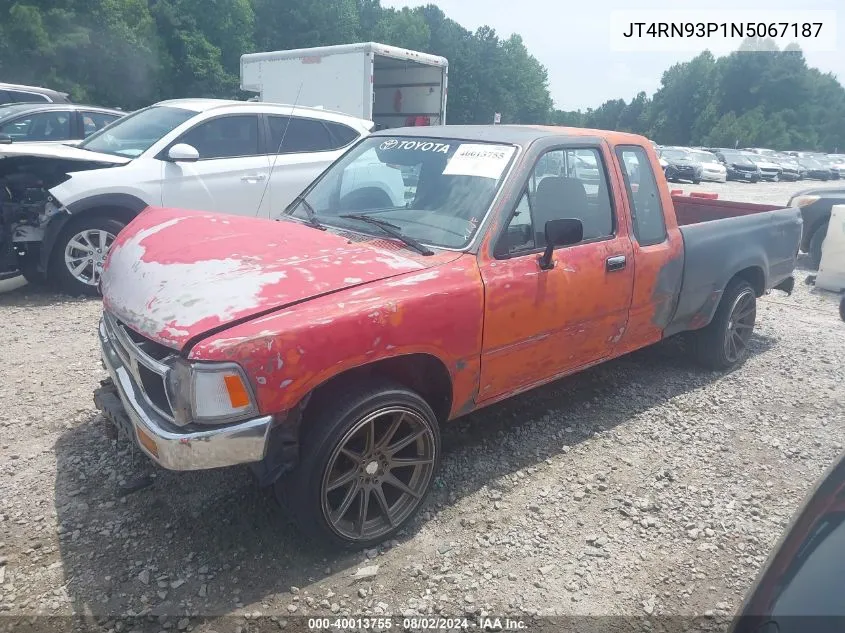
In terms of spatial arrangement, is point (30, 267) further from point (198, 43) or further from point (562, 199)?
point (198, 43)

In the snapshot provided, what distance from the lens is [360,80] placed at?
451 inches

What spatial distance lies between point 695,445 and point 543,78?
92.3 meters

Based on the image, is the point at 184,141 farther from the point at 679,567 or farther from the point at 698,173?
the point at 698,173

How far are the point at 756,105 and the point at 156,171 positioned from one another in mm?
88344

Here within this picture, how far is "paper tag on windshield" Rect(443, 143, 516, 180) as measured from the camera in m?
A: 3.35

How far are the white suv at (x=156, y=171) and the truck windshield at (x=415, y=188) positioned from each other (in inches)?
88.5

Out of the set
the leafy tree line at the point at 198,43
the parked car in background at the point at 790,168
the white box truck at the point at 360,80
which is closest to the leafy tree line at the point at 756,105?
the leafy tree line at the point at 198,43

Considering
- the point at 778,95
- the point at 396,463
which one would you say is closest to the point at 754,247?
the point at 396,463

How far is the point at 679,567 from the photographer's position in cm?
288

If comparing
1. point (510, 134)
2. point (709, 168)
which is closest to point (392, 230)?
point (510, 134)

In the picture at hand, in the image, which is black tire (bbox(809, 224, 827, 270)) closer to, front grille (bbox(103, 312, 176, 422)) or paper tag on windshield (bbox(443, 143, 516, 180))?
paper tag on windshield (bbox(443, 143, 516, 180))

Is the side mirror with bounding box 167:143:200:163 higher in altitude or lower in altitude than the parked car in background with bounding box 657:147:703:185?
lower

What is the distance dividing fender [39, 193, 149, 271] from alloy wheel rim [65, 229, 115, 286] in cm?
16

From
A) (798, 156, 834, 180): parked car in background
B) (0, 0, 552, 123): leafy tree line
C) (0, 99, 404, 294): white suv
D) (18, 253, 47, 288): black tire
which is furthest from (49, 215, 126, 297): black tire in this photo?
(798, 156, 834, 180): parked car in background
